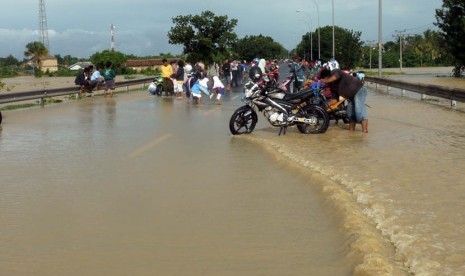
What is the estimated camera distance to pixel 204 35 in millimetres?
56469

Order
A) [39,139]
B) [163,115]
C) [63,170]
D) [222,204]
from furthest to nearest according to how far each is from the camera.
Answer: [163,115] → [39,139] → [63,170] → [222,204]

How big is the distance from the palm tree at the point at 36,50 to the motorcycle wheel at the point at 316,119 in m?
103

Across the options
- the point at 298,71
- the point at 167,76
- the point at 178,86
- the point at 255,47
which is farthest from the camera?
the point at 255,47

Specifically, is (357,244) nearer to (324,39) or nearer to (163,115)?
(163,115)

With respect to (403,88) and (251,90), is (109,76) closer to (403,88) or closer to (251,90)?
(403,88)

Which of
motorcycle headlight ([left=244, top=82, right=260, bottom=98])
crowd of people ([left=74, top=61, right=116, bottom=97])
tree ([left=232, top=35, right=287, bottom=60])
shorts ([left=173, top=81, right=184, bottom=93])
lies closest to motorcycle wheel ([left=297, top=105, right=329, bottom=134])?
motorcycle headlight ([left=244, top=82, right=260, bottom=98])

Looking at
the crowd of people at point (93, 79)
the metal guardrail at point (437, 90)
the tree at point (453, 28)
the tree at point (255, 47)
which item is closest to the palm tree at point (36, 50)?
the tree at point (255, 47)

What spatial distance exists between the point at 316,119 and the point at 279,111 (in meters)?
0.89

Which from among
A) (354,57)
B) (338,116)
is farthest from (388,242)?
(354,57)

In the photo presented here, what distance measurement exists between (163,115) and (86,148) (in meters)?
6.94

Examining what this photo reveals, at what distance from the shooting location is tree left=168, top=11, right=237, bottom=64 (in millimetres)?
55969

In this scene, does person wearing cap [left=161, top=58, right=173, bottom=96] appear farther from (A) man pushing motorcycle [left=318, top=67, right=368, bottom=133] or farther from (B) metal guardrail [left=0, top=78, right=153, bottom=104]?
(A) man pushing motorcycle [left=318, top=67, right=368, bottom=133]

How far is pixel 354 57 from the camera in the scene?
223 ft

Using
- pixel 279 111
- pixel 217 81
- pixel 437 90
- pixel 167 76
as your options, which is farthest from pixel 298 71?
pixel 279 111
